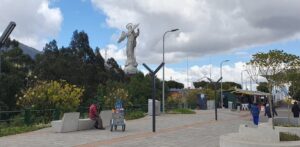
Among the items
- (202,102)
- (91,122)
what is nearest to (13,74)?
(202,102)

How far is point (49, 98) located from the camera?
1187 inches

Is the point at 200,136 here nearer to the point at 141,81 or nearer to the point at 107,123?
the point at 107,123

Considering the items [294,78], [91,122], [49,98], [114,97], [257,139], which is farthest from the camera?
[294,78]

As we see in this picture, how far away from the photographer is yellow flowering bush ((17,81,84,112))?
29781 mm

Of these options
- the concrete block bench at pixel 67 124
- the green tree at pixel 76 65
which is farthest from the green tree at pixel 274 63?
the green tree at pixel 76 65

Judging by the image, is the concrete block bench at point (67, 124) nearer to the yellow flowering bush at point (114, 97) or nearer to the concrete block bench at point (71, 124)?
the concrete block bench at point (71, 124)

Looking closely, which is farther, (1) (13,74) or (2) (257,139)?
(1) (13,74)

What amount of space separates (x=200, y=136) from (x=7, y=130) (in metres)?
8.45

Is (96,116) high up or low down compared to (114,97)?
down

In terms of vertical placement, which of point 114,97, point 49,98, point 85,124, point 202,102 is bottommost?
point 85,124

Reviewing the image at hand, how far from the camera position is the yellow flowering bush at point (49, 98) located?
2978cm

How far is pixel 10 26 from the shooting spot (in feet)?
39.2

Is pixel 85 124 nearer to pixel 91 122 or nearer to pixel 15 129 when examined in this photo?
pixel 91 122

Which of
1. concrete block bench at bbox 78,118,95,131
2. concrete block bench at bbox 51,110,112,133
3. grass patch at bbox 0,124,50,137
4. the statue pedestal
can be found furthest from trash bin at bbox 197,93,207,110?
grass patch at bbox 0,124,50,137
